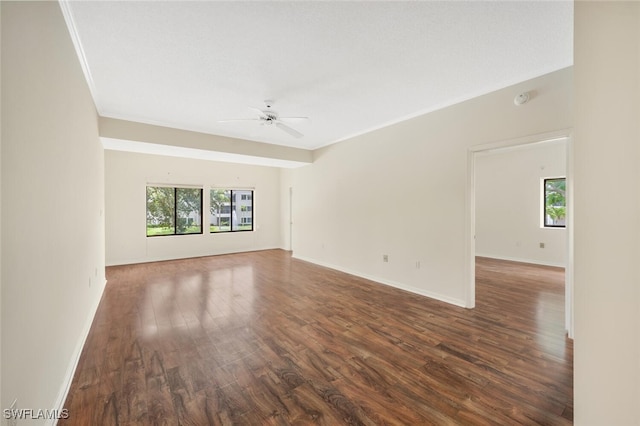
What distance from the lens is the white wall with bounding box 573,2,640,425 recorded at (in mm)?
1012

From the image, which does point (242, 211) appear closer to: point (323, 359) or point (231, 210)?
point (231, 210)

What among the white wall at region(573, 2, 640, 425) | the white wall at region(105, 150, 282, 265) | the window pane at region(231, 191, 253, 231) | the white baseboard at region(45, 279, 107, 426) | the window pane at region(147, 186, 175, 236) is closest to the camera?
the white wall at region(573, 2, 640, 425)

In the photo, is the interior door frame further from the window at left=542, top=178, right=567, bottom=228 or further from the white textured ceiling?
the window at left=542, top=178, right=567, bottom=228

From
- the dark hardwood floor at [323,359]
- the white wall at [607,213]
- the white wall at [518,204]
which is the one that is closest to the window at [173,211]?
the dark hardwood floor at [323,359]

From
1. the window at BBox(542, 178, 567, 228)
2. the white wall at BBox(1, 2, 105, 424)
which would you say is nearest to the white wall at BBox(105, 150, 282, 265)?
the white wall at BBox(1, 2, 105, 424)

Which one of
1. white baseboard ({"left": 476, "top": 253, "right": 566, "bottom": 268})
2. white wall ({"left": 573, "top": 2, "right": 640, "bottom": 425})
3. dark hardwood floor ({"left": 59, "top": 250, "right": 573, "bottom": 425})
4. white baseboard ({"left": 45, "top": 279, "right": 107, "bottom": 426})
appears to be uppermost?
white wall ({"left": 573, "top": 2, "right": 640, "bottom": 425})

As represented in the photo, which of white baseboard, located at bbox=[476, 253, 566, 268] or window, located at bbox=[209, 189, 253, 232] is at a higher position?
window, located at bbox=[209, 189, 253, 232]

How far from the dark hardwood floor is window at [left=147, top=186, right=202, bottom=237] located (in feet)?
9.04

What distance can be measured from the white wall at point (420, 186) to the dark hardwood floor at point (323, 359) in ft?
1.93

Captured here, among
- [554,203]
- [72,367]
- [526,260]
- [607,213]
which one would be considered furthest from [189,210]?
[554,203]

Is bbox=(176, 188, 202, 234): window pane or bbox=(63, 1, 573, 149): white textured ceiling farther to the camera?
bbox=(176, 188, 202, 234): window pane

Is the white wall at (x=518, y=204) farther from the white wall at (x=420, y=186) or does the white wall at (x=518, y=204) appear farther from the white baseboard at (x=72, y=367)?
the white baseboard at (x=72, y=367)

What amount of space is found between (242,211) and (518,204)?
758cm

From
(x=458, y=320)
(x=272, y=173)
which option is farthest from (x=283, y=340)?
(x=272, y=173)
